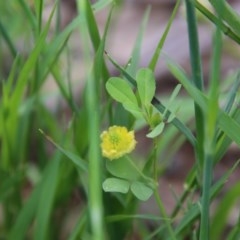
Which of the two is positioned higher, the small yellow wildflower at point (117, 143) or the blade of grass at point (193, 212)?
the small yellow wildflower at point (117, 143)

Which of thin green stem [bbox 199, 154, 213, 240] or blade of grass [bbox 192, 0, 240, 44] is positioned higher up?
blade of grass [bbox 192, 0, 240, 44]

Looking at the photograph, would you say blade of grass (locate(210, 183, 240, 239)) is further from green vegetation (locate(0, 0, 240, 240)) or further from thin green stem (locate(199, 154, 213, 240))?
thin green stem (locate(199, 154, 213, 240))

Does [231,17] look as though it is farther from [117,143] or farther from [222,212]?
[222,212]

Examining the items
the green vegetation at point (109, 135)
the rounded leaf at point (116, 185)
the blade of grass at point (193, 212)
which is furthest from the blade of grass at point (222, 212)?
the rounded leaf at point (116, 185)

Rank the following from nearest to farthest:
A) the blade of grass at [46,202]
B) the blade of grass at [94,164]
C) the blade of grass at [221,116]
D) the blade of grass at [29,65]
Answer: the blade of grass at [94,164] < the blade of grass at [221,116] < the blade of grass at [29,65] < the blade of grass at [46,202]

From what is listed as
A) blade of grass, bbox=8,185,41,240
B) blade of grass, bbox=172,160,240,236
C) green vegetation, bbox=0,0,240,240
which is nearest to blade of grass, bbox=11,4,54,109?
green vegetation, bbox=0,0,240,240

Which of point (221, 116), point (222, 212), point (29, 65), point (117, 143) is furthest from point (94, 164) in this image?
point (222, 212)

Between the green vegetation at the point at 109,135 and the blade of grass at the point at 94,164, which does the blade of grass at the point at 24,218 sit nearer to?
the green vegetation at the point at 109,135

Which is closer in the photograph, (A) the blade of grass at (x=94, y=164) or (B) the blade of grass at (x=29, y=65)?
(A) the blade of grass at (x=94, y=164)

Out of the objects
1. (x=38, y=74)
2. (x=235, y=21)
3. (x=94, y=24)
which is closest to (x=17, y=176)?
(x=38, y=74)

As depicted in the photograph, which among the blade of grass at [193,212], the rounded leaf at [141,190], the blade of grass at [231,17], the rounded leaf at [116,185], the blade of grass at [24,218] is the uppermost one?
the blade of grass at [231,17]
